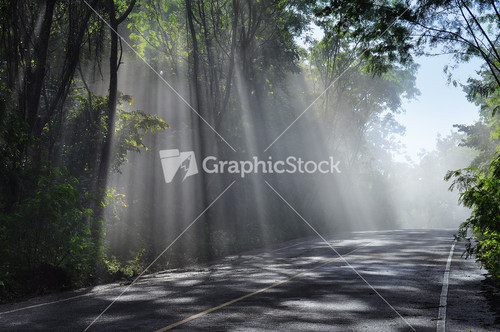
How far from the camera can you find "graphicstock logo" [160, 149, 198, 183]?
27984mm

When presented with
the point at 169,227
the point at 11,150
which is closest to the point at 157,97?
the point at 169,227

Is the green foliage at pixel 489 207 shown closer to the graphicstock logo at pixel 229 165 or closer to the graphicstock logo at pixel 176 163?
the graphicstock logo at pixel 229 165

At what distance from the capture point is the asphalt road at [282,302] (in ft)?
24.3

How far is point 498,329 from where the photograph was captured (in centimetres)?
700

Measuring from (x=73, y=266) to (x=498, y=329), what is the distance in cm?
1008

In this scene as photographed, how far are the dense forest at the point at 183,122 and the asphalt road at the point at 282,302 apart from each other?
1.63 meters

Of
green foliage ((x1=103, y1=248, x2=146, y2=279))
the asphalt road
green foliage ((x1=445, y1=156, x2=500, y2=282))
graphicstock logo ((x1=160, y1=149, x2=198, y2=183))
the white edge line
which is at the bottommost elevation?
the white edge line

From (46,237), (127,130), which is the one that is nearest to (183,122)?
(127,130)

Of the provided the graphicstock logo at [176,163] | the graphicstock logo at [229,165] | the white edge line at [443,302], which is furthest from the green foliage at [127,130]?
the white edge line at [443,302]

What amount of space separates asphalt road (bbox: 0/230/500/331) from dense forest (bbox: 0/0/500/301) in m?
1.63

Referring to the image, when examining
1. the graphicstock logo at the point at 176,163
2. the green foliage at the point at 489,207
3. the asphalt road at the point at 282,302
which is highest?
the graphicstock logo at the point at 176,163

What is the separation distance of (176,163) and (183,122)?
261cm

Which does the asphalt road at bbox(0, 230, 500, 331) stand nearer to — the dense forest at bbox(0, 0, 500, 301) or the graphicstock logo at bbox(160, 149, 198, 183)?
the dense forest at bbox(0, 0, 500, 301)

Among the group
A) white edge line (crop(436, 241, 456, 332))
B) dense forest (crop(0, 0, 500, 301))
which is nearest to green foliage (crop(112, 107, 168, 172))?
dense forest (crop(0, 0, 500, 301))
